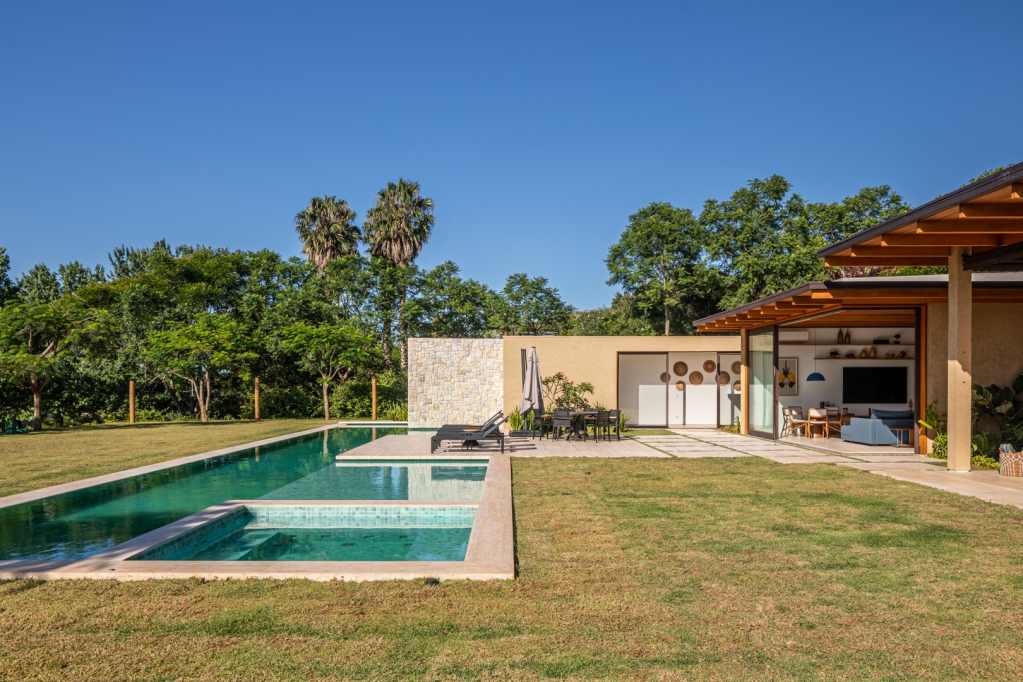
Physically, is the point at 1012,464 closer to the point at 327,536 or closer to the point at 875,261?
the point at 875,261

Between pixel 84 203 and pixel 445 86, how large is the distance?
18325 millimetres

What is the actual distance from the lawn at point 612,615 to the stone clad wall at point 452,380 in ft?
44.9

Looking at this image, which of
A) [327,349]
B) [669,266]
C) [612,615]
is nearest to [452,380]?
[327,349]

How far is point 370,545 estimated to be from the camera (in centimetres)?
645

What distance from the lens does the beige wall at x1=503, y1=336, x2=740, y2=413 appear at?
18219 mm

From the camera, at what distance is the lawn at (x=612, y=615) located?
3.16 metres

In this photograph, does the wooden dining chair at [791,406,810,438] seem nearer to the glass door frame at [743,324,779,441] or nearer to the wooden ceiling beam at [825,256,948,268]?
the glass door frame at [743,324,779,441]

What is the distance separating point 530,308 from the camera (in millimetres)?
31500

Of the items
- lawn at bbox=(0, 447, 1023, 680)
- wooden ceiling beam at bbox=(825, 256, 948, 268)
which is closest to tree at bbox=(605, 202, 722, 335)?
wooden ceiling beam at bbox=(825, 256, 948, 268)

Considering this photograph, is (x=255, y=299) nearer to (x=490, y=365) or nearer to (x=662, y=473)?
(x=490, y=365)

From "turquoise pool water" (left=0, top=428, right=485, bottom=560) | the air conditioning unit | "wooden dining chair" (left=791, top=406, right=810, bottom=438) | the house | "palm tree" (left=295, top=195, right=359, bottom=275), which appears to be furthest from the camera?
"palm tree" (left=295, top=195, right=359, bottom=275)

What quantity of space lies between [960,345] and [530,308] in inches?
910

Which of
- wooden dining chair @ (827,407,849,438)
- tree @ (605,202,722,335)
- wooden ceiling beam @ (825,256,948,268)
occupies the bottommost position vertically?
wooden dining chair @ (827,407,849,438)

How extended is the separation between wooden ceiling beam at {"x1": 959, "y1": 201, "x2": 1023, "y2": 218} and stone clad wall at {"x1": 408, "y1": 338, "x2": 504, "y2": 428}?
45.9 ft
